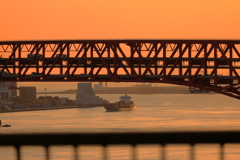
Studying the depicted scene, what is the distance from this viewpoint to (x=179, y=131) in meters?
8.46

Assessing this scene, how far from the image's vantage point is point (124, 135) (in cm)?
843

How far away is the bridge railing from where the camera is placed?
8.34 m

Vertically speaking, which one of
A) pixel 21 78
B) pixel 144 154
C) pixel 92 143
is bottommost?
A: pixel 144 154

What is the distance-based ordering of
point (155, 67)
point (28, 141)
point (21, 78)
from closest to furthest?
point (28, 141), point (155, 67), point (21, 78)

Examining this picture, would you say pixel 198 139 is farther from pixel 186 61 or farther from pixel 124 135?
pixel 186 61

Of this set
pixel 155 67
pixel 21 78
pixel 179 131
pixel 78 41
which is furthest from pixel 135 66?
pixel 179 131

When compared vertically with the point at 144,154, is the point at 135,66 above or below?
above

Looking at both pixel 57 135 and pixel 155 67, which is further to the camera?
pixel 155 67

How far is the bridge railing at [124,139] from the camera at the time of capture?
328 inches

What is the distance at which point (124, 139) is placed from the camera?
8.43 m

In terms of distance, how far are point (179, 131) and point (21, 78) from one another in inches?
→ 3564

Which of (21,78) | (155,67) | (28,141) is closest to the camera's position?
(28,141)

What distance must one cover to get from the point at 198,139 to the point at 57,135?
2031mm

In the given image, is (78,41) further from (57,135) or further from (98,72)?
(57,135)
